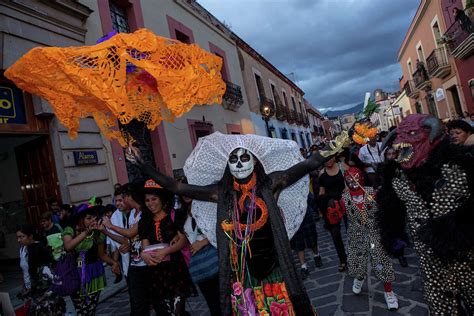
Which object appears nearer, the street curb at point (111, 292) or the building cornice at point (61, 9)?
the street curb at point (111, 292)

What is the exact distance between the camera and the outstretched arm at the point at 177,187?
8.92ft

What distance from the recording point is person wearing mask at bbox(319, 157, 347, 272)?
482cm

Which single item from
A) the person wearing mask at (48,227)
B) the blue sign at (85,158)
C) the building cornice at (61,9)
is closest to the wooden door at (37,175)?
the blue sign at (85,158)

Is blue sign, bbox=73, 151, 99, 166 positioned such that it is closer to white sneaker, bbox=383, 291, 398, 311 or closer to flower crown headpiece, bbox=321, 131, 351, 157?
flower crown headpiece, bbox=321, 131, 351, 157

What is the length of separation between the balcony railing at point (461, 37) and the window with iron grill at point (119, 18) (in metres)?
13.7

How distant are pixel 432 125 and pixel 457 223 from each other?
2.25ft

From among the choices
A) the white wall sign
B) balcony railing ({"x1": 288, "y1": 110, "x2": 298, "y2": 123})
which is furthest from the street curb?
the white wall sign

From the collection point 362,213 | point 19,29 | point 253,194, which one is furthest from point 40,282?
point 19,29

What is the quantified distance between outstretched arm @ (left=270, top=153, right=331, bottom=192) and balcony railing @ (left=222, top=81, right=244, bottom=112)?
11.8 m

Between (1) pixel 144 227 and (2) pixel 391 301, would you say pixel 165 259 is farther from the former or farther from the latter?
(2) pixel 391 301

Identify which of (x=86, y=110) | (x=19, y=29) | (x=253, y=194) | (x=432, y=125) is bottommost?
(x=253, y=194)

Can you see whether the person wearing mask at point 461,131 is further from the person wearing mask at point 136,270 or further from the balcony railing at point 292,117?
the balcony railing at point 292,117

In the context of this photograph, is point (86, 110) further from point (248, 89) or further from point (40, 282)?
point (248, 89)

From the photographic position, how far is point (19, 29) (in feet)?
20.5
